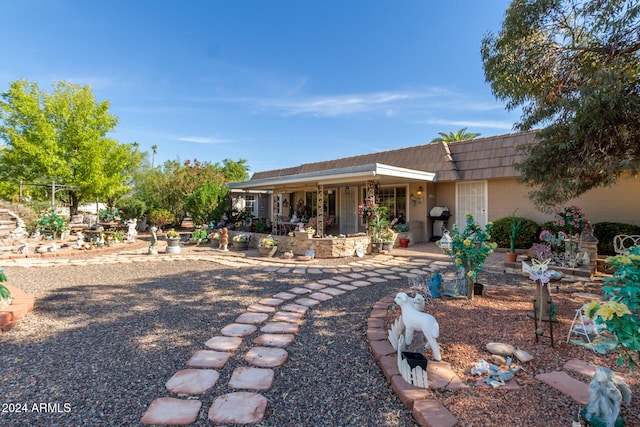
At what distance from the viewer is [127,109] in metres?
15.2

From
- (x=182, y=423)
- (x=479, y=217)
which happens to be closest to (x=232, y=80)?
(x=479, y=217)

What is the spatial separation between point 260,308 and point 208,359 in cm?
141

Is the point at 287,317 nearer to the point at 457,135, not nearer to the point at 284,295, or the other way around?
the point at 284,295

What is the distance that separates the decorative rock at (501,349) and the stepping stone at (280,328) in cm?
191

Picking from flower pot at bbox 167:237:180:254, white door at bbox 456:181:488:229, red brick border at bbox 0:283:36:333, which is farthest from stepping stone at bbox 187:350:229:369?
white door at bbox 456:181:488:229

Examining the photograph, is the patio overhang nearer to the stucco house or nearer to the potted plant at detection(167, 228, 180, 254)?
the stucco house

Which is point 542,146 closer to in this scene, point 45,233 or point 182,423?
point 182,423

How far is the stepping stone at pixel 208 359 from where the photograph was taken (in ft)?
8.19

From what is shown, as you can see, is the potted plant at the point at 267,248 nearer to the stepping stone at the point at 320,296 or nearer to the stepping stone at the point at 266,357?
the stepping stone at the point at 320,296

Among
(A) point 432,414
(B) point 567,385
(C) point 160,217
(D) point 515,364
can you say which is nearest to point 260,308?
(A) point 432,414

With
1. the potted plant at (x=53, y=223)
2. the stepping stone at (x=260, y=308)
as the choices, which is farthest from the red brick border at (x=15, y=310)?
the potted plant at (x=53, y=223)

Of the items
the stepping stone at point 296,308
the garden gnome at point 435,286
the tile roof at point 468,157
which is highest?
the tile roof at point 468,157

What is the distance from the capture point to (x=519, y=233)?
840 cm

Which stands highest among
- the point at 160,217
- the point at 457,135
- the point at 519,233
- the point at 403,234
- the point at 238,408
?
the point at 457,135
